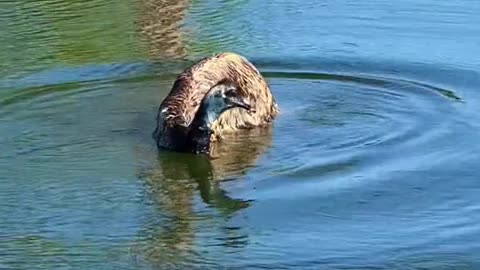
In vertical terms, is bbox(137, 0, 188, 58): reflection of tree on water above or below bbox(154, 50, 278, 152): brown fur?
below

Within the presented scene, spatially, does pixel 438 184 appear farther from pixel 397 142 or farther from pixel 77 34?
pixel 77 34

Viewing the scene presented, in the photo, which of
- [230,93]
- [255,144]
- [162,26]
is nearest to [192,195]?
[255,144]

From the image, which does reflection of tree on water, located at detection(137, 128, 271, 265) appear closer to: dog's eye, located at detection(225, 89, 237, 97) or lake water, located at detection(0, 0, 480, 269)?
lake water, located at detection(0, 0, 480, 269)

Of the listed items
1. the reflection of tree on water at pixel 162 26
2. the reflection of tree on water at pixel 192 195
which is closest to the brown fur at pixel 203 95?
the reflection of tree on water at pixel 192 195

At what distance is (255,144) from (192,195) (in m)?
1.19

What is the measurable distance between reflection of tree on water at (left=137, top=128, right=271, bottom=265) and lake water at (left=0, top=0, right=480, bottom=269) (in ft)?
0.05

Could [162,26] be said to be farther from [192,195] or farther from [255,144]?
[192,195]

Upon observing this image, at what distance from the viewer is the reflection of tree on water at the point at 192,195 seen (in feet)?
25.1

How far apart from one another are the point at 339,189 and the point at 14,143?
2.38 m

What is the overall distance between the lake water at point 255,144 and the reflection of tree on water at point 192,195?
0.05 feet

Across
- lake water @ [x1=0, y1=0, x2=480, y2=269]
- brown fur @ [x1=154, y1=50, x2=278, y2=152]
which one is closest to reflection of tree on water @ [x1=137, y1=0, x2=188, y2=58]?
lake water @ [x1=0, y1=0, x2=480, y2=269]

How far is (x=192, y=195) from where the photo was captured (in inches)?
342

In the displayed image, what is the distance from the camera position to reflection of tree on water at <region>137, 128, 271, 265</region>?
7660mm

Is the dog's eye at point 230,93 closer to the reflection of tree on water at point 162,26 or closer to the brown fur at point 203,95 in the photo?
the brown fur at point 203,95
